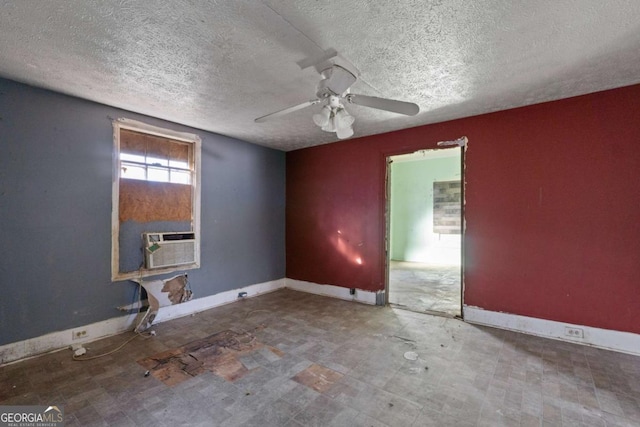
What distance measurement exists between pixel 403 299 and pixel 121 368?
12.1 feet

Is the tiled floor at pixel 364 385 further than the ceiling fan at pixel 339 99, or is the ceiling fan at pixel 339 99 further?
the ceiling fan at pixel 339 99

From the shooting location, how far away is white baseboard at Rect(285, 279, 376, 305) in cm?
421

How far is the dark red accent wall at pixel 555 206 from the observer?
2.65 m

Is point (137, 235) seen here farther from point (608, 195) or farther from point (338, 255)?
point (608, 195)

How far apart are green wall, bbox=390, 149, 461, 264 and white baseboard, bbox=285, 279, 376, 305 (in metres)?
4.36

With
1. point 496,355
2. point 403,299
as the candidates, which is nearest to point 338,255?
point 403,299

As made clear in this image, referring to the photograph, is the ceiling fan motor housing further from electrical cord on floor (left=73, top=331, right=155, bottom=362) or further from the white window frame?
electrical cord on floor (left=73, top=331, right=155, bottom=362)

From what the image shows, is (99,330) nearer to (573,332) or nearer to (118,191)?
(118,191)

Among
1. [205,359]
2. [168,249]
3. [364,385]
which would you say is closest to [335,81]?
[364,385]

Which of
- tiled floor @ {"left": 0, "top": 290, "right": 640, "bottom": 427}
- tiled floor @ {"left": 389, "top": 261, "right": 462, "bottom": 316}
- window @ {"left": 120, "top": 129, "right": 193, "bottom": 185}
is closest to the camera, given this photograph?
tiled floor @ {"left": 0, "top": 290, "right": 640, "bottom": 427}

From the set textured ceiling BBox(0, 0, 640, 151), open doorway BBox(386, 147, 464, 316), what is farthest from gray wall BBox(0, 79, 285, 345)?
open doorway BBox(386, 147, 464, 316)

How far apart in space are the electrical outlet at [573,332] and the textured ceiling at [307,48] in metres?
2.45

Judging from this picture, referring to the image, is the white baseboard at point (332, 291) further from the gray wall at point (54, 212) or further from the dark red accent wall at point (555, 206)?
the gray wall at point (54, 212)

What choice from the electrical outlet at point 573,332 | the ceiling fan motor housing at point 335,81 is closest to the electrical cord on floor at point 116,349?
the ceiling fan motor housing at point 335,81
